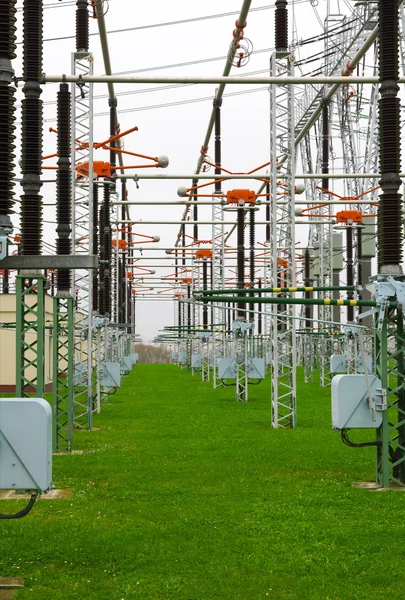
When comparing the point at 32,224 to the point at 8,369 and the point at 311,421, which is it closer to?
the point at 311,421

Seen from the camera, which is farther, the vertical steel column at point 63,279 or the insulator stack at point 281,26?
the insulator stack at point 281,26

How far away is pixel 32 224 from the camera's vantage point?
9.16m

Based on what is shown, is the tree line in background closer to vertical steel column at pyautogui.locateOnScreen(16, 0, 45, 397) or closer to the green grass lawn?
the green grass lawn

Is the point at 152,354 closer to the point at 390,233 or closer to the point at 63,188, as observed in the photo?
the point at 63,188

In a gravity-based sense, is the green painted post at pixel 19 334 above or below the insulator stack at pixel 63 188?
below

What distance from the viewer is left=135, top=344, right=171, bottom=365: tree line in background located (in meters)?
82.8

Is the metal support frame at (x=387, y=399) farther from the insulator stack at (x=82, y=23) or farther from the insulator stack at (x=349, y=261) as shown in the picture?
the insulator stack at (x=349, y=261)

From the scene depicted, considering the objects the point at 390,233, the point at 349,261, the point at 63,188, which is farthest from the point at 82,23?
the point at 349,261

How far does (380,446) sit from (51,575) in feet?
14.3

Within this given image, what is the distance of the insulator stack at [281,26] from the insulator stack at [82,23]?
3.33m

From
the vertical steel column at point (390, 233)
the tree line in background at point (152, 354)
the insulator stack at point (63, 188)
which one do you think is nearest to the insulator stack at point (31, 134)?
the insulator stack at point (63, 188)

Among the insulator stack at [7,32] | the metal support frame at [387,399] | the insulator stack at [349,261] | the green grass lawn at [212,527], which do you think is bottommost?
the green grass lawn at [212,527]

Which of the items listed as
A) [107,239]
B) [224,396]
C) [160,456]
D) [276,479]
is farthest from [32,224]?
[224,396]

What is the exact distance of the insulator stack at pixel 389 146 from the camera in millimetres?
9836
